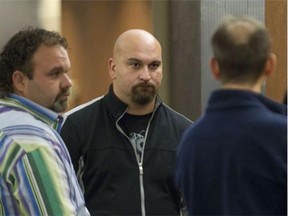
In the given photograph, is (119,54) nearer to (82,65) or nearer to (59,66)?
(59,66)

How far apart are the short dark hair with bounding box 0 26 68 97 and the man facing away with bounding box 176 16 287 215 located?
37.7 inches

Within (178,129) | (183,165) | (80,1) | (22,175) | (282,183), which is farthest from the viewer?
(80,1)

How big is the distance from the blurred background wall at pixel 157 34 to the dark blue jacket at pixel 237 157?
8.92 feet

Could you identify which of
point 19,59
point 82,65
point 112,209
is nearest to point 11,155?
point 19,59

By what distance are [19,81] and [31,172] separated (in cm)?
46

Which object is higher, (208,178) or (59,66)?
(59,66)

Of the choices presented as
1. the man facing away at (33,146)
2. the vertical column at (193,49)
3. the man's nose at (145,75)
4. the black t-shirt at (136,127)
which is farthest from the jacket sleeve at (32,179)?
the vertical column at (193,49)

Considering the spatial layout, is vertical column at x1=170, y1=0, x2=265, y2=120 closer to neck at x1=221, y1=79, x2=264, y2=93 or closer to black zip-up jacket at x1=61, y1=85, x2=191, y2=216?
black zip-up jacket at x1=61, y1=85, x2=191, y2=216

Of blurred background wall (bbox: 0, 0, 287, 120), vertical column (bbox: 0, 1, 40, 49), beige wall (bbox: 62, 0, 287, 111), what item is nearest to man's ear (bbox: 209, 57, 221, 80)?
vertical column (bbox: 0, 1, 40, 49)

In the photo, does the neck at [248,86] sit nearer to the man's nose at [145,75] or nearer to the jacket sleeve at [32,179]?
the jacket sleeve at [32,179]

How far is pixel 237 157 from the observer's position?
6.31 feet

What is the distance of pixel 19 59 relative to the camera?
2.77 metres

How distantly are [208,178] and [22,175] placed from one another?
73 cm

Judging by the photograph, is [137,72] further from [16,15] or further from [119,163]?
[16,15]
